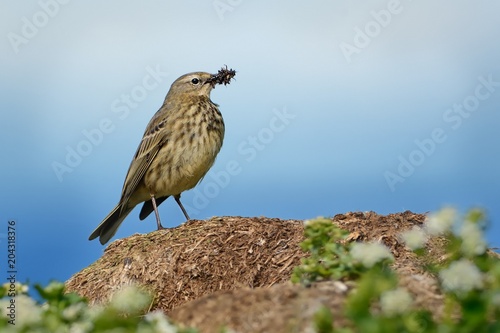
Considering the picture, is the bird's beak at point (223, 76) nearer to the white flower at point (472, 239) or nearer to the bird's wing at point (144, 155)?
the bird's wing at point (144, 155)

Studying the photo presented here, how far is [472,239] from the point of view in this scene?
4672 mm

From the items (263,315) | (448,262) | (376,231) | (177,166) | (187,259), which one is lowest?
(448,262)

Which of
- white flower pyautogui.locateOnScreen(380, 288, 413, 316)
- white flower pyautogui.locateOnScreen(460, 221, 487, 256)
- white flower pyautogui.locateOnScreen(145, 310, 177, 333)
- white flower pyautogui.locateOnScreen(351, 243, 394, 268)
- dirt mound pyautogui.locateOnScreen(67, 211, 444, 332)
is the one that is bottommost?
white flower pyautogui.locateOnScreen(380, 288, 413, 316)

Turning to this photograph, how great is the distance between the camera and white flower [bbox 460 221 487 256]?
4676mm

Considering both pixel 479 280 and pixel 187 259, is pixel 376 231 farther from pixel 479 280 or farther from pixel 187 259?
pixel 479 280

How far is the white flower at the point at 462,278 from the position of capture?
4340mm

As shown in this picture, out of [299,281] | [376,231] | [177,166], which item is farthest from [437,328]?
[177,166]

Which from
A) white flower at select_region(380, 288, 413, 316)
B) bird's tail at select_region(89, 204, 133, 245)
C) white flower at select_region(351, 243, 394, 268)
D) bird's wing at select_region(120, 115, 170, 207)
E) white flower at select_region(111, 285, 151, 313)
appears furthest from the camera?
bird's tail at select_region(89, 204, 133, 245)

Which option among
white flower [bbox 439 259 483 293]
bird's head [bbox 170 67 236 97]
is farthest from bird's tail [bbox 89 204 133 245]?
white flower [bbox 439 259 483 293]

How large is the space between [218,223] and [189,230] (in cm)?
41

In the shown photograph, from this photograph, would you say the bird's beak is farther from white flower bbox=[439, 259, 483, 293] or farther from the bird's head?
white flower bbox=[439, 259, 483, 293]

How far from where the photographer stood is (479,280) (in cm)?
437

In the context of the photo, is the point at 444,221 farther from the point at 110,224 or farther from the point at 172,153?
the point at 110,224

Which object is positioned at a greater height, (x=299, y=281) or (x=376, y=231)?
(x=376, y=231)
